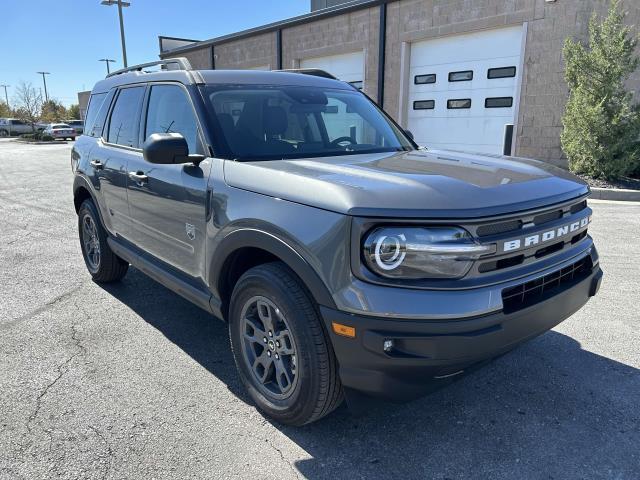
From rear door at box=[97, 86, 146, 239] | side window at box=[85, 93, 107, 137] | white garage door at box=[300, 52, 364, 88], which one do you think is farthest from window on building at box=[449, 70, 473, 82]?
rear door at box=[97, 86, 146, 239]

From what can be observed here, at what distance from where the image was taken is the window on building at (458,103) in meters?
13.1

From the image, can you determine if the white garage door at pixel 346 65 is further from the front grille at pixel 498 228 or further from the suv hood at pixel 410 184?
the front grille at pixel 498 228

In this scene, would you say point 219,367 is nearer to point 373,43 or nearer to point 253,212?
point 253,212

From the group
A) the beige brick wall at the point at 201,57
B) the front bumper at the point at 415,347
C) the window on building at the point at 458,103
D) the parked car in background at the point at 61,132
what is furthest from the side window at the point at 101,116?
the parked car in background at the point at 61,132

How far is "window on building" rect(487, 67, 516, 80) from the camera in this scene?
12211mm

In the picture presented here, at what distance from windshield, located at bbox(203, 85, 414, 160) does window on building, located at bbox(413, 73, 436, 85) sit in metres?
10.9

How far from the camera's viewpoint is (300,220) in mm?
2332

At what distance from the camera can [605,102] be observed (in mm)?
10070

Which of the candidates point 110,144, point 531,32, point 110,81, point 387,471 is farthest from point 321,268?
point 531,32

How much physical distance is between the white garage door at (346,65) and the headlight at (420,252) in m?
14.7

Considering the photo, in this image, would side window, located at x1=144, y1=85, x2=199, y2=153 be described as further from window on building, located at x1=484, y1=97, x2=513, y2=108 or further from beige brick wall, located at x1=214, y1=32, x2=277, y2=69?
beige brick wall, located at x1=214, y1=32, x2=277, y2=69

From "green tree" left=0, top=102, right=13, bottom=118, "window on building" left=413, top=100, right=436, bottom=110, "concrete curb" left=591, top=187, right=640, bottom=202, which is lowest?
"concrete curb" left=591, top=187, right=640, bottom=202

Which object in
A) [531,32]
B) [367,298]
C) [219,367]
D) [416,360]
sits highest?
[531,32]

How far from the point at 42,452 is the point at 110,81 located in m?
3.47
